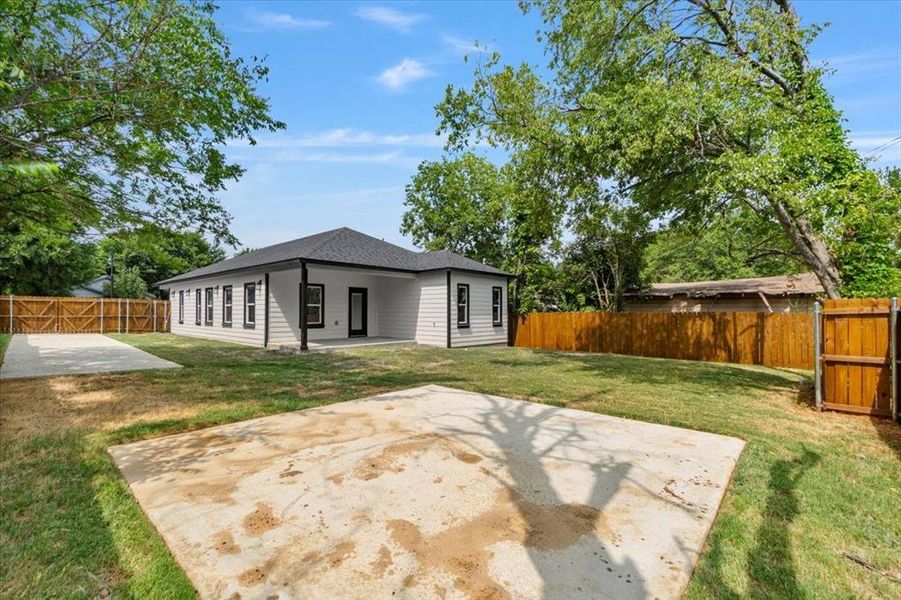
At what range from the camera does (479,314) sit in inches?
629

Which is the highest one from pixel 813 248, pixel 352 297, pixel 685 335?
pixel 813 248

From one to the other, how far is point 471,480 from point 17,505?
3150mm

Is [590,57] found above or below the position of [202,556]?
above

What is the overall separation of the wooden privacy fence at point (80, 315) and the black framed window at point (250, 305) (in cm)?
1108

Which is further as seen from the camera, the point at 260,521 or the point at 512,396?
the point at 512,396

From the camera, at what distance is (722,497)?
10.4ft

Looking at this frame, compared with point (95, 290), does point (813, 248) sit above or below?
above

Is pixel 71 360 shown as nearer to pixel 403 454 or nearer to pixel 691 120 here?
pixel 403 454

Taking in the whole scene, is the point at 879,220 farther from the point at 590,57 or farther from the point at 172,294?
the point at 172,294

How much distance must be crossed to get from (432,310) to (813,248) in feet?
35.1

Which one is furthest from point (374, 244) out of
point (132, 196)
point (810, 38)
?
point (810, 38)

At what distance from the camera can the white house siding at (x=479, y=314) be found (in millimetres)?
15023

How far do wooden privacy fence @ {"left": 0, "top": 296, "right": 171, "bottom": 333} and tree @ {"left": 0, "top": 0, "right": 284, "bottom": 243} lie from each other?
16.4m

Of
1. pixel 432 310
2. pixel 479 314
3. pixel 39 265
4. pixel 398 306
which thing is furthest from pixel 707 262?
pixel 39 265
